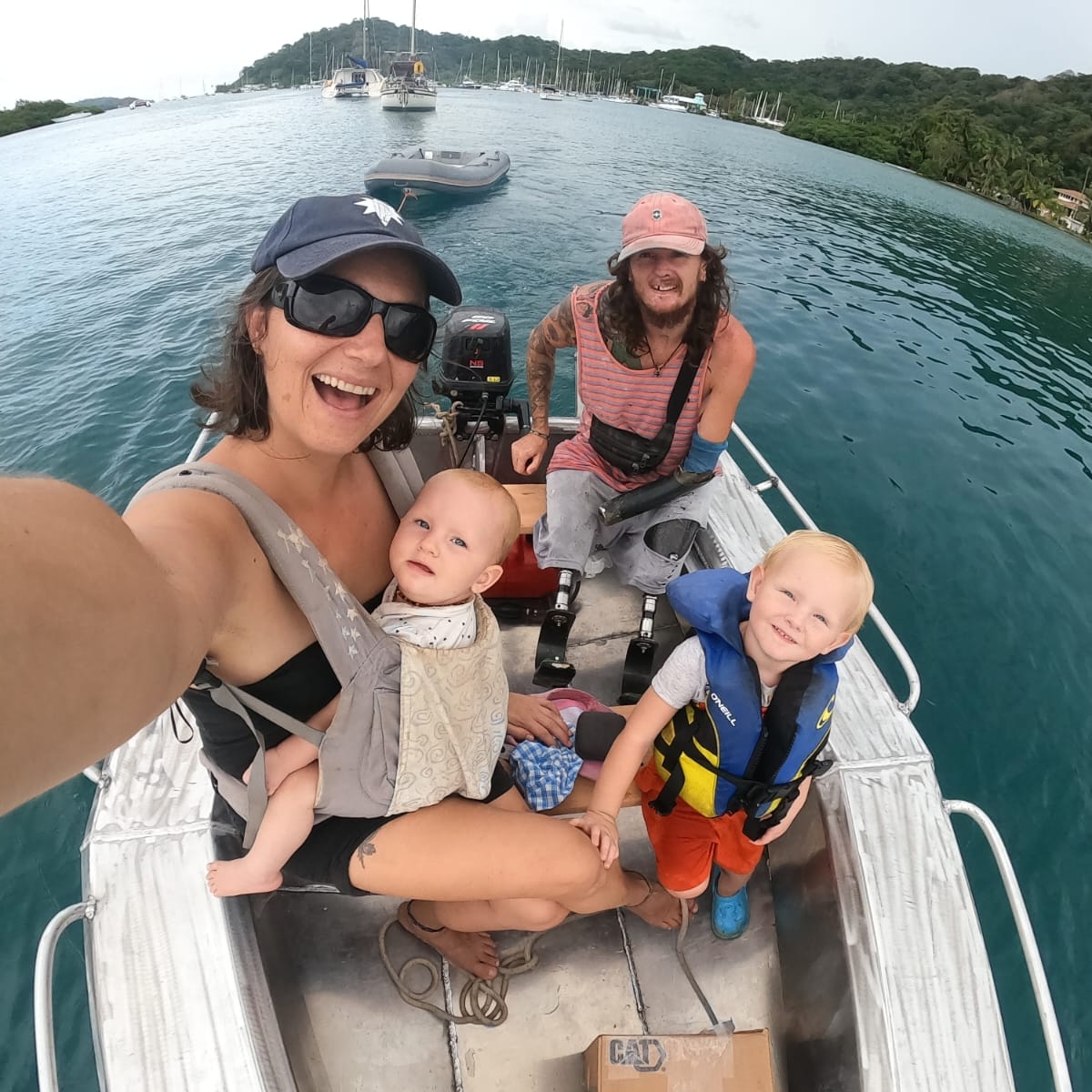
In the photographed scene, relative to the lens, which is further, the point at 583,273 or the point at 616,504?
the point at 583,273

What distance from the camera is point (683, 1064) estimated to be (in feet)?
5.16

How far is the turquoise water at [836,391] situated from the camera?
131 inches

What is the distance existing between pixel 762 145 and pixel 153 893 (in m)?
49.8

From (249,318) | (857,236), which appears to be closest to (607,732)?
(249,318)

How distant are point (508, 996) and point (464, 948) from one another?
0.79ft

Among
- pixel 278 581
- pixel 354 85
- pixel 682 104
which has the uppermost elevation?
pixel 682 104

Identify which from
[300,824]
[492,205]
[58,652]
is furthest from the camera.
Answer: [492,205]

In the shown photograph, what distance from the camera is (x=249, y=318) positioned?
1.18 meters

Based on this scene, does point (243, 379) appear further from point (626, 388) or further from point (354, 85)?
point (354, 85)

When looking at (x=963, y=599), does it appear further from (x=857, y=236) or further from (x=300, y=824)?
(x=857, y=236)

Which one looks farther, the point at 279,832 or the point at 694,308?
the point at 694,308

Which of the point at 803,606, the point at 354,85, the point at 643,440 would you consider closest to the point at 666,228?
the point at 643,440

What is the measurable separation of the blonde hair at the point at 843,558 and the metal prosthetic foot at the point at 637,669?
1.21 meters

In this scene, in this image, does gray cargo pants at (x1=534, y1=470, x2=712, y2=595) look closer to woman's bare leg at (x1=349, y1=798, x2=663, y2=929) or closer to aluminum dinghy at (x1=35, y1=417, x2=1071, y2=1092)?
aluminum dinghy at (x1=35, y1=417, x2=1071, y2=1092)
